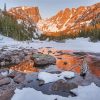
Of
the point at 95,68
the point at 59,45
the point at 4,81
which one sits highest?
the point at 4,81

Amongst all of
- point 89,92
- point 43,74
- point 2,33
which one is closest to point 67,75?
point 43,74

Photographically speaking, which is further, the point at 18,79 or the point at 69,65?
the point at 69,65

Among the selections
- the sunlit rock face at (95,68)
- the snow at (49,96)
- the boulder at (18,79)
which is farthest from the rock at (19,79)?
the sunlit rock face at (95,68)

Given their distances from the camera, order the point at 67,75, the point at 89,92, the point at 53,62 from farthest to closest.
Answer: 1. the point at 53,62
2. the point at 67,75
3. the point at 89,92

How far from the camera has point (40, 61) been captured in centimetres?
3155

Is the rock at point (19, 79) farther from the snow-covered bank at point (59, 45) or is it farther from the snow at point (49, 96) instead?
the snow-covered bank at point (59, 45)

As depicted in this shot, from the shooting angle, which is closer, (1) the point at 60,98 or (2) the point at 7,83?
(1) the point at 60,98

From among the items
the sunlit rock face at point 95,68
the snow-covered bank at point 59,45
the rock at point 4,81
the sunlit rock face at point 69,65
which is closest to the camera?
the rock at point 4,81

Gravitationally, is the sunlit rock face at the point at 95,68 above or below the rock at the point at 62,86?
below

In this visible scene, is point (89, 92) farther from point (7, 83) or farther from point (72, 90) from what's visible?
point (7, 83)

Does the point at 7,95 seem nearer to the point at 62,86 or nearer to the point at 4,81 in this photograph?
the point at 4,81

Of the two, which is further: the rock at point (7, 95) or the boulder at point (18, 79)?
the boulder at point (18, 79)

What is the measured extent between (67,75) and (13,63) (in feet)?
38.4

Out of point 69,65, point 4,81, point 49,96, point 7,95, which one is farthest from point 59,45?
point 7,95
